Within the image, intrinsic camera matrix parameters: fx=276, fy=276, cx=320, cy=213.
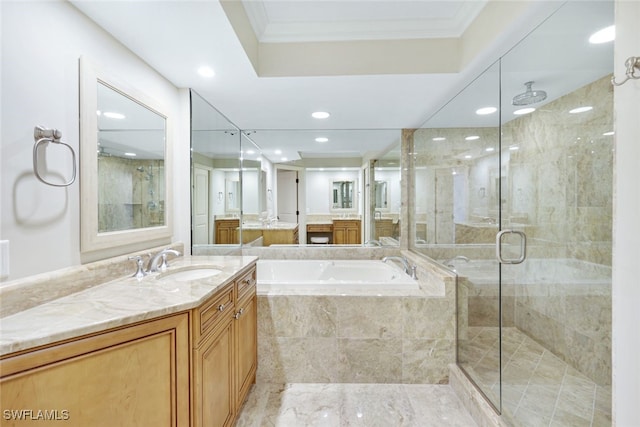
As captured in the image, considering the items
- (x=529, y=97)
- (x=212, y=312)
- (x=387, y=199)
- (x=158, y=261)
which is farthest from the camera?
(x=387, y=199)

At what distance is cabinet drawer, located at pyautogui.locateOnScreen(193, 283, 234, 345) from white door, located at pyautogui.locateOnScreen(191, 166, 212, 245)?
0.92 metres

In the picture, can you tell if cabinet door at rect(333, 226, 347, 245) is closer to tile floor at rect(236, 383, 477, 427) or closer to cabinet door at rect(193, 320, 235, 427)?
tile floor at rect(236, 383, 477, 427)

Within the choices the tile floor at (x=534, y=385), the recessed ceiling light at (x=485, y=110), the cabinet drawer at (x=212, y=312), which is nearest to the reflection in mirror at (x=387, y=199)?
the recessed ceiling light at (x=485, y=110)

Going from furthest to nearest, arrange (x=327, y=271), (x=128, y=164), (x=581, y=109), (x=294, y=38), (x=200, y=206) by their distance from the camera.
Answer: (x=327, y=271), (x=200, y=206), (x=581, y=109), (x=294, y=38), (x=128, y=164)

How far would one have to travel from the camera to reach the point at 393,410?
1820 millimetres

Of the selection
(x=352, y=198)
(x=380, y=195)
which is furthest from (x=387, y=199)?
(x=352, y=198)

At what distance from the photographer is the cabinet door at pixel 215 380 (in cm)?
117

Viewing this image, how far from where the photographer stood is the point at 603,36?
1.48 meters

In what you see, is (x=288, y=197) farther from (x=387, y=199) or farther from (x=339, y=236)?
(x=387, y=199)

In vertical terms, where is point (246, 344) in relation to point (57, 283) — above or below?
below

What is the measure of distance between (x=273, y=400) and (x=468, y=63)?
2.58 m

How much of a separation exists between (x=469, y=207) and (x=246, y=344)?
2.36 meters

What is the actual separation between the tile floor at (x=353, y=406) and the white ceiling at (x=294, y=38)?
87.8 inches

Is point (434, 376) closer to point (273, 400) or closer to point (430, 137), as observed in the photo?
point (273, 400)
